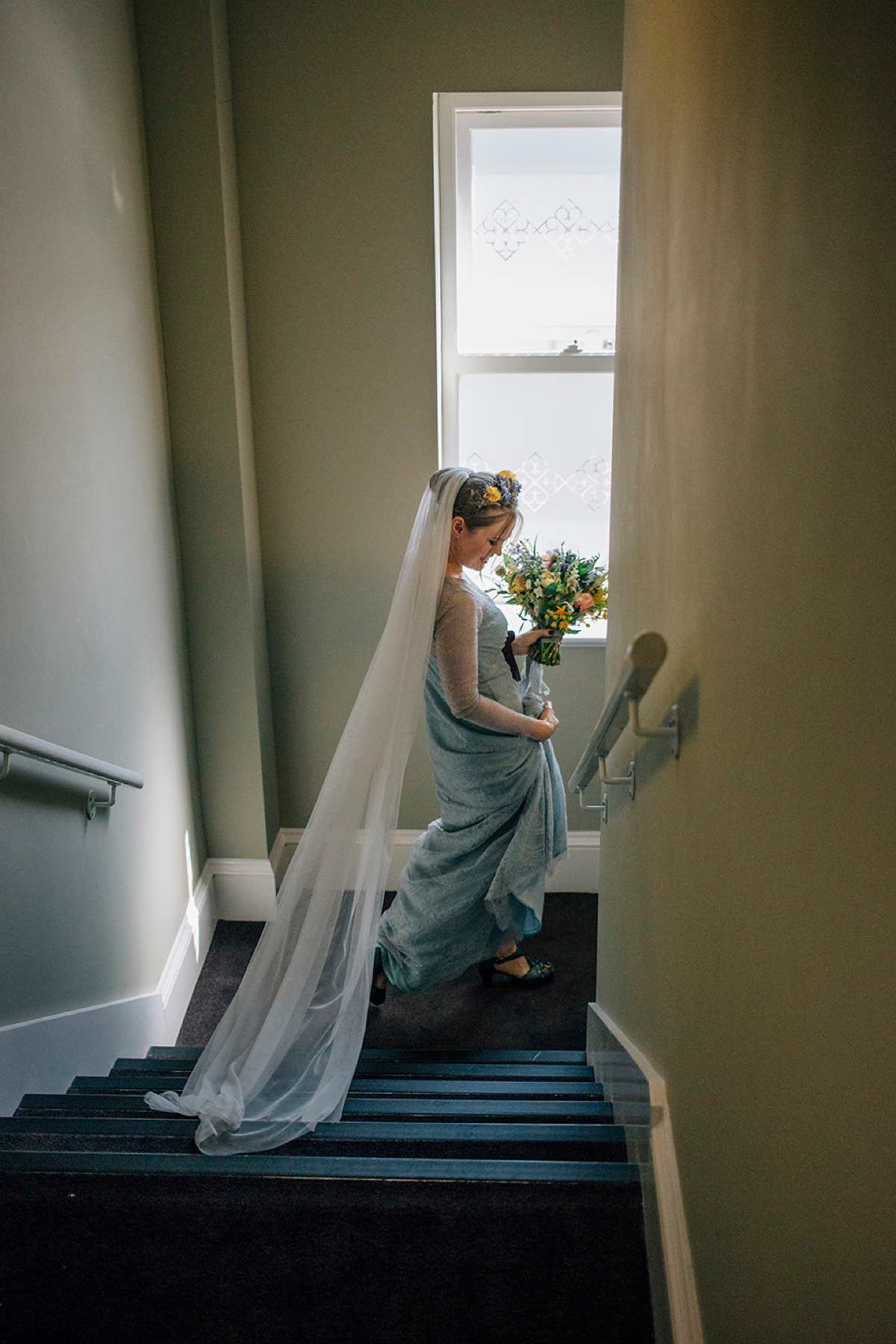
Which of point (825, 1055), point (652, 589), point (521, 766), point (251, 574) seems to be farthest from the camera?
point (251, 574)

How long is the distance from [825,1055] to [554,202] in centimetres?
347

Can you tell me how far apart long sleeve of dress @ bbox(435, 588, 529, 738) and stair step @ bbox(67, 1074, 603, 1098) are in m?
1.02

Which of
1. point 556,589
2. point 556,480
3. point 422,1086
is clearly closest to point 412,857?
point 422,1086

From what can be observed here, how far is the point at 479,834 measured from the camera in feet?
10.9

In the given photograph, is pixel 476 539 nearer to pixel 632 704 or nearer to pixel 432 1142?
pixel 632 704

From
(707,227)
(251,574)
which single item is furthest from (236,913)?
(707,227)

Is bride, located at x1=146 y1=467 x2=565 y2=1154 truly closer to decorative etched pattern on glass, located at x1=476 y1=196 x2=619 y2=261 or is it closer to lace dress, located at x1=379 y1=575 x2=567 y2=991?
lace dress, located at x1=379 y1=575 x2=567 y2=991

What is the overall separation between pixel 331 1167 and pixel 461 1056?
53.4 inches

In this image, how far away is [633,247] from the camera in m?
2.25

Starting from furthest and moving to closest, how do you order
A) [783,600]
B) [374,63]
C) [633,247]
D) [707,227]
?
[374,63] < [633,247] < [707,227] < [783,600]

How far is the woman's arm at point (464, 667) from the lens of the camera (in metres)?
3.05

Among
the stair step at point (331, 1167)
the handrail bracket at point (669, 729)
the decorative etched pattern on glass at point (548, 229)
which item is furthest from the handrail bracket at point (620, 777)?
the decorative etched pattern on glass at point (548, 229)

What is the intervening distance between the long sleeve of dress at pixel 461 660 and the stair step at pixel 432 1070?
0.98m

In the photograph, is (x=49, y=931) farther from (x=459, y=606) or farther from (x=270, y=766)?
(x=270, y=766)
